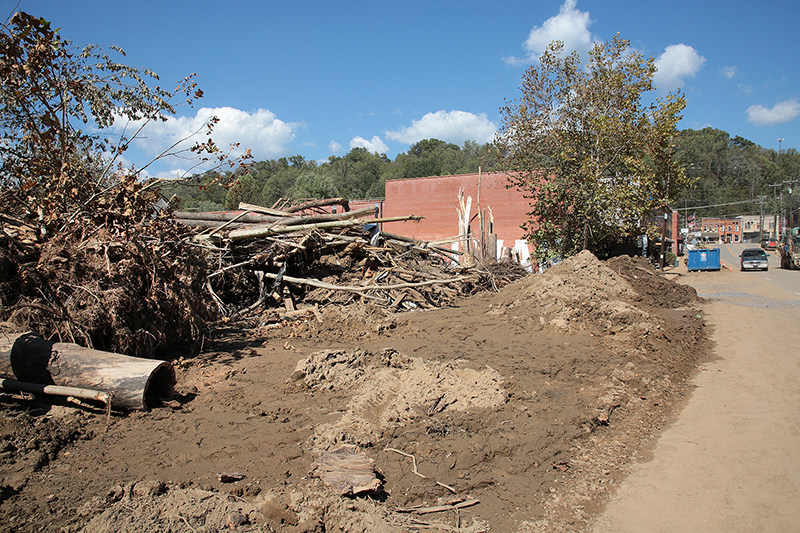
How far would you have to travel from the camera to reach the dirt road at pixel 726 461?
11.4 ft

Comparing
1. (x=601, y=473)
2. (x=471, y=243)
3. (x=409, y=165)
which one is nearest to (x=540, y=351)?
(x=601, y=473)

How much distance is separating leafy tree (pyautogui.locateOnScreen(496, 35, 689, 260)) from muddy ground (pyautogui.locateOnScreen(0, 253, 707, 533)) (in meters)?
10.9

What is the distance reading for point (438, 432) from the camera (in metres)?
4.55

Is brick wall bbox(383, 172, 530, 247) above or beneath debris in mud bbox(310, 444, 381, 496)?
above

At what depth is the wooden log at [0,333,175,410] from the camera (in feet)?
15.3

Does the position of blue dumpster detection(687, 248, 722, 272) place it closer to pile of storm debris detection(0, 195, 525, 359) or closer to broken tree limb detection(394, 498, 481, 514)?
pile of storm debris detection(0, 195, 525, 359)

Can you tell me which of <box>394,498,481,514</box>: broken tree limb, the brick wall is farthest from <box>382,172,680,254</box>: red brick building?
<box>394,498,481,514</box>: broken tree limb

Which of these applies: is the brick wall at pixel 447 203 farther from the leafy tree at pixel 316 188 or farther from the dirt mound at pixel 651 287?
the dirt mound at pixel 651 287

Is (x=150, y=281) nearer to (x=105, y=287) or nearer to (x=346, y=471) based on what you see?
(x=105, y=287)

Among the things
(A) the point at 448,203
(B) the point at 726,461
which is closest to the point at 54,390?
(B) the point at 726,461

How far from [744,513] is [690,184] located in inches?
800

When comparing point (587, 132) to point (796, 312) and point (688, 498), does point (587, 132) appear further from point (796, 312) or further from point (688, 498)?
point (688, 498)

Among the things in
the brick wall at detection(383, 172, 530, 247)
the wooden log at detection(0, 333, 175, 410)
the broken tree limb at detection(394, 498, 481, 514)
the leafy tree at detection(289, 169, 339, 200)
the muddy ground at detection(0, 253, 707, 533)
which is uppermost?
the leafy tree at detection(289, 169, 339, 200)

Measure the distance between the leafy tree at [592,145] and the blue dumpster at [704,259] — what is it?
1445 cm
